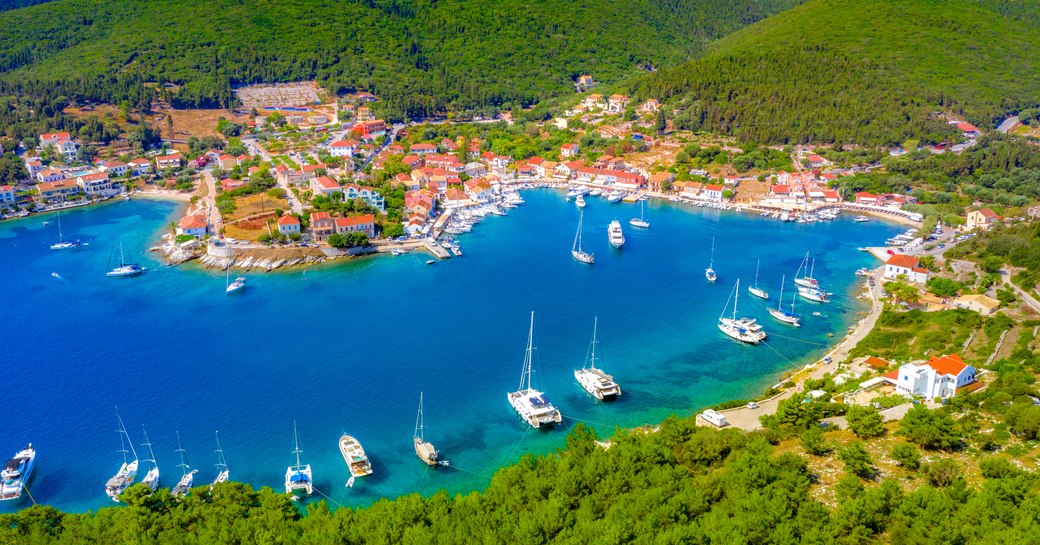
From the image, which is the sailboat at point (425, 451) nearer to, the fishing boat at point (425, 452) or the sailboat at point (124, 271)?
the fishing boat at point (425, 452)

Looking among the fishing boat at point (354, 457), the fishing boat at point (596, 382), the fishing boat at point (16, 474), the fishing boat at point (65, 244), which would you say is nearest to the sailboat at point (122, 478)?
the fishing boat at point (16, 474)

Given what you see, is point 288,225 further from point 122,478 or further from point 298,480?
point 298,480

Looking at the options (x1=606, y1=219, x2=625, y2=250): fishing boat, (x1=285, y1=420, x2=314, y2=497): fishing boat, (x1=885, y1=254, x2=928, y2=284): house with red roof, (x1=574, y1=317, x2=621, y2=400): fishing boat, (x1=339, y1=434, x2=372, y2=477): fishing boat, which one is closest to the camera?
(x1=285, y1=420, x2=314, y2=497): fishing boat

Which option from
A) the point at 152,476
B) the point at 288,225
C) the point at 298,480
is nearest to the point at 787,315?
the point at 298,480

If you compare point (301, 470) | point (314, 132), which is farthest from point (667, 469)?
point (314, 132)

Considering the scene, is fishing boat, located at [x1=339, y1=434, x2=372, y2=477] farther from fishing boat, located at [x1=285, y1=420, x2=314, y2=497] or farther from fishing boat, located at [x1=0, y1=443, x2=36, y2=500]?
fishing boat, located at [x1=0, y1=443, x2=36, y2=500]

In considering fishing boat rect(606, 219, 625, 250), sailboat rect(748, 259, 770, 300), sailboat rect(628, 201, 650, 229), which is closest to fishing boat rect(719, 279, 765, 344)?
sailboat rect(748, 259, 770, 300)
